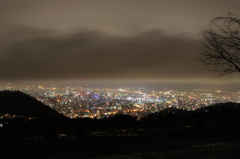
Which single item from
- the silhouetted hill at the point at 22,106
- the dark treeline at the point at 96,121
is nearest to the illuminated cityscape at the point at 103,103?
the silhouetted hill at the point at 22,106

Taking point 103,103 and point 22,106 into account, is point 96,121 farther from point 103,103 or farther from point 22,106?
point 103,103

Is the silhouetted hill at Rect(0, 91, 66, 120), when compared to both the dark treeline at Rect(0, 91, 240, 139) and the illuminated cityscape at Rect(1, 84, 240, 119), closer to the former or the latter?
the dark treeline at Rect(0, 91, 240, 139)

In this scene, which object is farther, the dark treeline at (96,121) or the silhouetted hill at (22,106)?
the silhouetted hill at (22,106)

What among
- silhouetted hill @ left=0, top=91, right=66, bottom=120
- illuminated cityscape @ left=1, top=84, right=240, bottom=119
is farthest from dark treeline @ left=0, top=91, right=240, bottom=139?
illuminated cityscape @ left=1, top=84, right=240, bottom=119

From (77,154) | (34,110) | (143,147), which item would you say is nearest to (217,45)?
(143,147)

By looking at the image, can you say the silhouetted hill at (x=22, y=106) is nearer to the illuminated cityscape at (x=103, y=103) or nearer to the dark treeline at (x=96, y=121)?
the dark treeline at (x=96, y=121)

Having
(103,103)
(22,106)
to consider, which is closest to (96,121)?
(22,106)

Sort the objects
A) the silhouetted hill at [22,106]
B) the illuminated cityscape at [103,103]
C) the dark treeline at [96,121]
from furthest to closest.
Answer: the illuminated cityscape at [103,103]
the silhouetted hill at [22,106]
the dark treeline at [96,121]

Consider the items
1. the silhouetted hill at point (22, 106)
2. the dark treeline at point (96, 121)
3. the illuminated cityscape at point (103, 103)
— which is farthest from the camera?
the illuminated cityscape at point (103, 103)
